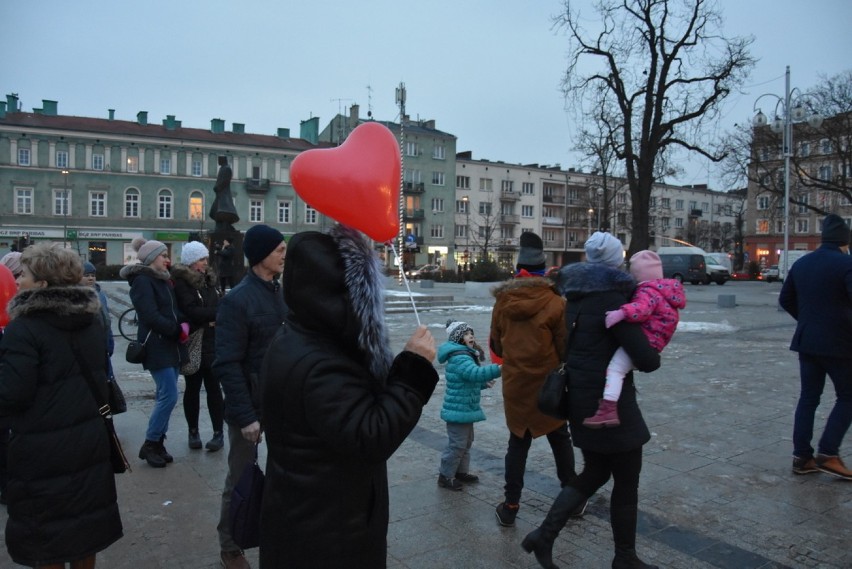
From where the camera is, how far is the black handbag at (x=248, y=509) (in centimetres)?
232

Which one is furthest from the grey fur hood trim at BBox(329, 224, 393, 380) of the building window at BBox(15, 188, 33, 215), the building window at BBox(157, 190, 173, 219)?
the building window at BBox(15, 188, 33, 215)

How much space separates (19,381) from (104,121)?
206ft

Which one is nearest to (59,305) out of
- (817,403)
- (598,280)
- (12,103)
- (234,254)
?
(598,280)

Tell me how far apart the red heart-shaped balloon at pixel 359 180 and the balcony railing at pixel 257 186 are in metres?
58.6

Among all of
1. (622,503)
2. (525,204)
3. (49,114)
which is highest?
(49,114)

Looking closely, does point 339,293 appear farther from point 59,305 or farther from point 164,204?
point 164,204

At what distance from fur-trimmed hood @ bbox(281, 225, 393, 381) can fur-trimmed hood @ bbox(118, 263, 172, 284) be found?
379 centimetres

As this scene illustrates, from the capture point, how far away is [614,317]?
332cm

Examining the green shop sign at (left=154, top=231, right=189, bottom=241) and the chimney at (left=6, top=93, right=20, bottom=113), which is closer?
the chimney at (left=6, top=93, right=20, bottom=113)

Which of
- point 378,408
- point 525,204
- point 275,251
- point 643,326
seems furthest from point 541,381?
point 525,204

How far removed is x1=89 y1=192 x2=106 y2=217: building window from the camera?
2090 inches

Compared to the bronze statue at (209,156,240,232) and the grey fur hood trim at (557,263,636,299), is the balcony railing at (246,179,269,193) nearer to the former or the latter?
the bronze statue at (209,156,240,232)

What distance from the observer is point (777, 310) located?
22.4 m

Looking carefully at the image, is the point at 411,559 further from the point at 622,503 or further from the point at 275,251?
the point at 275,251
